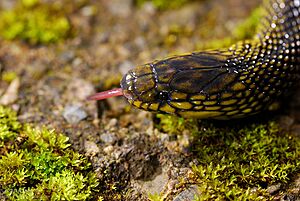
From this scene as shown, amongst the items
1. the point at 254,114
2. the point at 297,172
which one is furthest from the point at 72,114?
the point at 297,172

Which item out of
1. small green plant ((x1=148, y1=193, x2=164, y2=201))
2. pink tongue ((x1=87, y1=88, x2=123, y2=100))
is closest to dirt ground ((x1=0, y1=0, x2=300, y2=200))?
small green plant ((x1=148, y1=193, x2=164, y2=201))

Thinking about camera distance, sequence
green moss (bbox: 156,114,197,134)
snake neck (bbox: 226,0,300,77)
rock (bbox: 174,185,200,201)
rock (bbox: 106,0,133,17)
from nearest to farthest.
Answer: rock (bbox: 174,185,200,201) < snake neck (bbox: 226,0,300,77) < green moss (bbox: 156,114,197,134) < rock (bbox: 106,0,133,17)

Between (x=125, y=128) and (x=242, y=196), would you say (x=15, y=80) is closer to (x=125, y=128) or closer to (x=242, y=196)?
(x=125, y=128)

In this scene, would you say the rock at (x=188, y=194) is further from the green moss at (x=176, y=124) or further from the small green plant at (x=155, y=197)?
the green moss at (x=176, y=124)

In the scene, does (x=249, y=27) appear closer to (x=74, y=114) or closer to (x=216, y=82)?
(x=216, y=82)

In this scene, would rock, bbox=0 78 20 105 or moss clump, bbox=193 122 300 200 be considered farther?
rock, bbox=0 78 20 105

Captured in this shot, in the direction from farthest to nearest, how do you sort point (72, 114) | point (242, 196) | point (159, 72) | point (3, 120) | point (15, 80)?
point (15, 80)
point (72, 114)
point (3, 120)
point (159, 72)
point (242, 196)

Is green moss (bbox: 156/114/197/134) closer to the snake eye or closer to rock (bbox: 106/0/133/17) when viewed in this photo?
the snake eye
